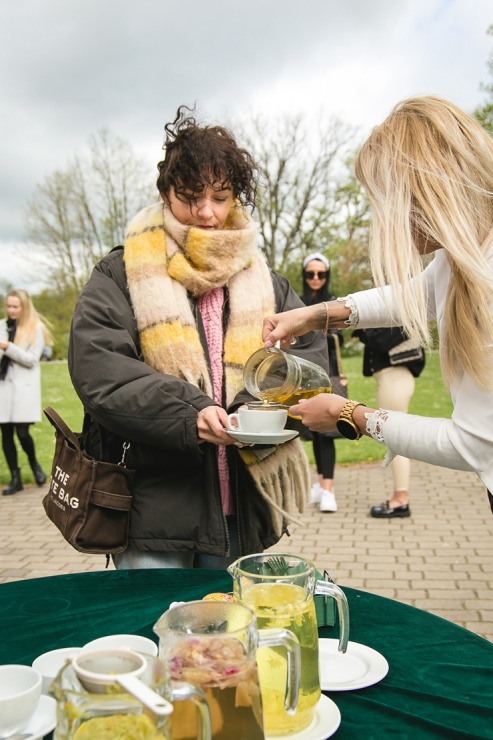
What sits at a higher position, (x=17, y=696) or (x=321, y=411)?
(x=321, y=411)

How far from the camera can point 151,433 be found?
2.36 metres

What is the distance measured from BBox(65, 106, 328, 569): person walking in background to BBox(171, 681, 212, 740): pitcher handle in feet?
4.56

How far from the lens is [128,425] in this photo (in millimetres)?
2367

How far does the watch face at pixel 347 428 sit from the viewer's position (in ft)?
6.82

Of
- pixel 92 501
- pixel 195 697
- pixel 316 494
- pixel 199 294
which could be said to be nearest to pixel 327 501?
pixel 316 494

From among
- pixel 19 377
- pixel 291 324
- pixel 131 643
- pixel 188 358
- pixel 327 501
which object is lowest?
pixel 327 501

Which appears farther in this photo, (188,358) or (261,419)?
(188,358)

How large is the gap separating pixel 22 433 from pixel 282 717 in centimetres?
694

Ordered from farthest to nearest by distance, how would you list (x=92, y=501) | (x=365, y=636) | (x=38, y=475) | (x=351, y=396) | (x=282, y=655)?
(x=351, y=396)
(x=38, y=475)
(x=92, y=501)
(x=365, y=636)
(x=282, y=655)

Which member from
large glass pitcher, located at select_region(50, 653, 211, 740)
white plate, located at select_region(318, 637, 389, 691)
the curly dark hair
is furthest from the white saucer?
the curly dark hair

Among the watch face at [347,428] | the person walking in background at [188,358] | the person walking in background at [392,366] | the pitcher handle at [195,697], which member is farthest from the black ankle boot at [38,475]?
the pitcher handle at [195,697]

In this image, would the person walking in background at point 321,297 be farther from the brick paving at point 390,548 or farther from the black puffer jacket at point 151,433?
the black puffer jacket at point 151,433

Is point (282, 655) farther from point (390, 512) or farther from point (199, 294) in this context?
point (390, 512)

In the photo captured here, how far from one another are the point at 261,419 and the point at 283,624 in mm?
992
